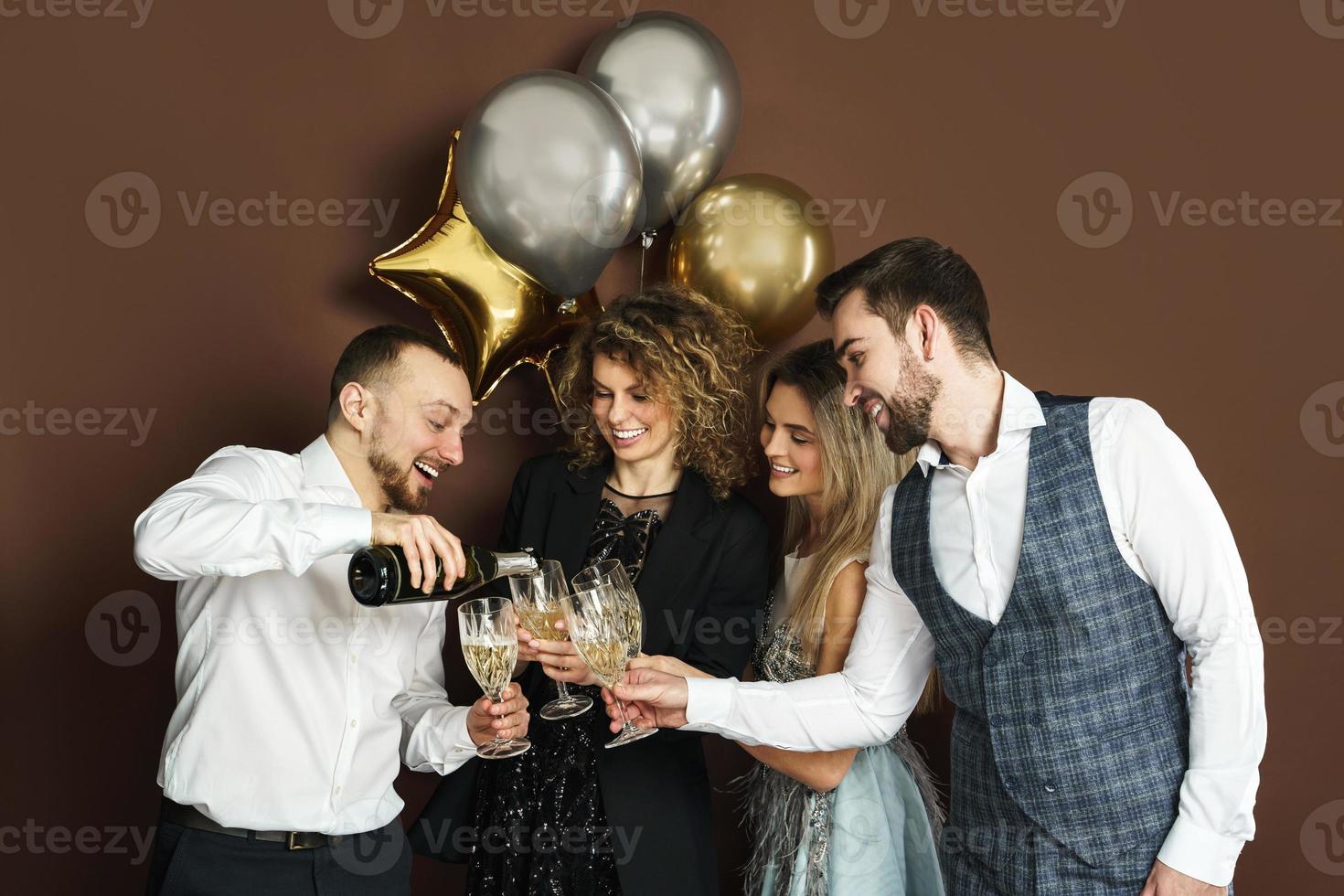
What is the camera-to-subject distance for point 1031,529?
175 centimetres

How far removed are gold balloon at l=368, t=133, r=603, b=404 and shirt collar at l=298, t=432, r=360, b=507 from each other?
466 millimetres

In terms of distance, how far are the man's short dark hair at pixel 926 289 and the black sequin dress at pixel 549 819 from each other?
102cm

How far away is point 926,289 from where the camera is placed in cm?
190

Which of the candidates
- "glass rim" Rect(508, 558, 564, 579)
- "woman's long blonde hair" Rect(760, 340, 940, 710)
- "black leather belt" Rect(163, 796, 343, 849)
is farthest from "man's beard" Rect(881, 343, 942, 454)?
→ "black leather belt" Rect(163, 796, 343, 849)

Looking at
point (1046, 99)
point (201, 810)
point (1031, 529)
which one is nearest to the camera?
point (1031, 529)

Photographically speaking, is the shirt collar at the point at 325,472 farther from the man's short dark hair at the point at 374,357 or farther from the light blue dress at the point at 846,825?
the light blue dress at the point at 846,825

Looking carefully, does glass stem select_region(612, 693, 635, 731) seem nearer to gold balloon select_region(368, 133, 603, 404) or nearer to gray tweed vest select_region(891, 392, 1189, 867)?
gray tweed vest select_region(891, 392, 1189, 867)

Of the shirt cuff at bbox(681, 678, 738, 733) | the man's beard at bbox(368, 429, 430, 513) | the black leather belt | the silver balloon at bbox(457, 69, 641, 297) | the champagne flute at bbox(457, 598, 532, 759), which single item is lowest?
the black leather belt

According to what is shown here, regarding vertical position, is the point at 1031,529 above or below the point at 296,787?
above

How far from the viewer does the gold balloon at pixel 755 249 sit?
2.50 metres

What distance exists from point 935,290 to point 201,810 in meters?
1.55

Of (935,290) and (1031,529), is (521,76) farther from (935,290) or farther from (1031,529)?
(1031,529)

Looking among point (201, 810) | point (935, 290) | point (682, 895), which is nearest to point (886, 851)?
point (682, 895)

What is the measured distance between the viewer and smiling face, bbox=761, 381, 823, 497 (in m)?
2.45
